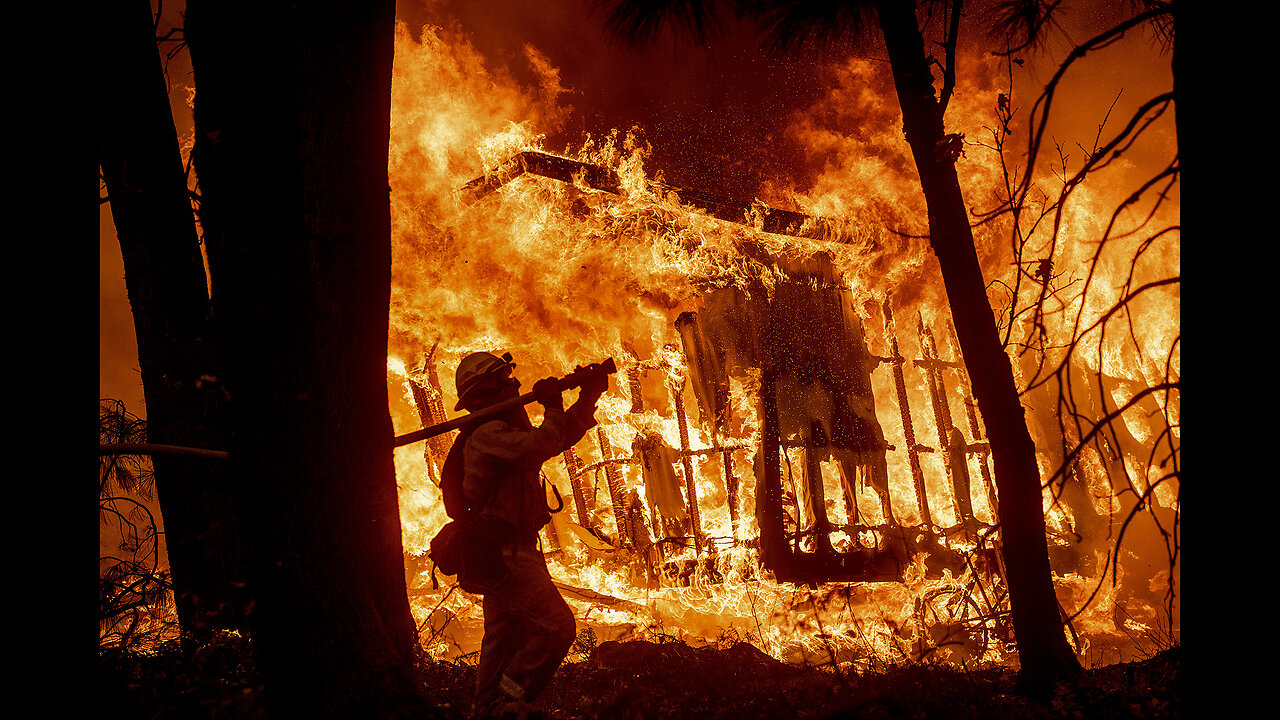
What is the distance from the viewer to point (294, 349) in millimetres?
2312

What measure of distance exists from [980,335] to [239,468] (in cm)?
403

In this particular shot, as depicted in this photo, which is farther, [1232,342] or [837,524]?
[837,524]

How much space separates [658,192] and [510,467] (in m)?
5.36

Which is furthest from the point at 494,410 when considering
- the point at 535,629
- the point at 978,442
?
the point at 978,442

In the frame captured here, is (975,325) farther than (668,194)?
No

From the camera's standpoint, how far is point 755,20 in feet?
15.3

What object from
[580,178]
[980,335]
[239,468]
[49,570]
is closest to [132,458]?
[239,468]

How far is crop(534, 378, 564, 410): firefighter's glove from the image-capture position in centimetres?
422

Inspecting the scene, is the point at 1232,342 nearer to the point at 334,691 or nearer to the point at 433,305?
the point at 334,691

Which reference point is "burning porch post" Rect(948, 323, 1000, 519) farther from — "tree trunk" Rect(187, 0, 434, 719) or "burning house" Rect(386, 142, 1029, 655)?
"tree trunk" Rect(187, 0, 434, 719)

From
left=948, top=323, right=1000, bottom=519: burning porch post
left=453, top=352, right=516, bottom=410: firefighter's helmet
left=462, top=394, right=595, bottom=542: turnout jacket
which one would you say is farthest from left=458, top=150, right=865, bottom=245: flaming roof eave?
left=462, top=394, right=595, bottom=542: turnout jacket

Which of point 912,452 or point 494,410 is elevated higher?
point 494,410

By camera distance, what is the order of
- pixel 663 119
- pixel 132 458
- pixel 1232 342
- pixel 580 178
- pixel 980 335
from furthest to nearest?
pixel 663 119 < pixel 580 178 < pixel 132 458 < pixel 980 335 < pixel 1232 342

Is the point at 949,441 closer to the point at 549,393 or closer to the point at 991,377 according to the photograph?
the point at 991,377
